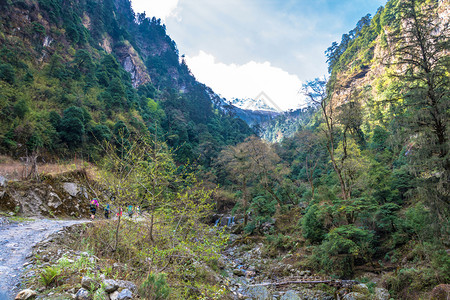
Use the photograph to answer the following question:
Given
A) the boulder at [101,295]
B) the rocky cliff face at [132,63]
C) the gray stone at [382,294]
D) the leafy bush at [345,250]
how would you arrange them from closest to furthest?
the boulder at [101,295], the gray stone at [382,294], the leafy bush at [345,250], the rocky cliff face at [132,63]

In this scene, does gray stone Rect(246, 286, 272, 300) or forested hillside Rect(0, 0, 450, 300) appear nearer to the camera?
forested hillside Rect(0, 0, 450, 300)

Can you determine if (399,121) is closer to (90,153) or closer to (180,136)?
(90,153)

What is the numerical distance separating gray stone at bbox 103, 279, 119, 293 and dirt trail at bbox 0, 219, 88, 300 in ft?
4.55

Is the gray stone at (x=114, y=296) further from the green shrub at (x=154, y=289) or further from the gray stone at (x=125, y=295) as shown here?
the green shrub at (x=154, y=289)

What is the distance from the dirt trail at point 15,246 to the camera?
3697 millimetres

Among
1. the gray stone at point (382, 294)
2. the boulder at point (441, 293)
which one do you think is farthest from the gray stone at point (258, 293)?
the boulder at point (441, 293)

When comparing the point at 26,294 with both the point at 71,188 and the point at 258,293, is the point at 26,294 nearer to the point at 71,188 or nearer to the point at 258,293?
the point at 258,293

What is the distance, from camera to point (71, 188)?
10.8 m

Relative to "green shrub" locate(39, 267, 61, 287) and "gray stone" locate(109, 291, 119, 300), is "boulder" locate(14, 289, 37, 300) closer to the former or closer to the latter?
"green shrub" locate(39, 267, 61, 287)

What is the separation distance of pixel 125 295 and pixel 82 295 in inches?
25.2

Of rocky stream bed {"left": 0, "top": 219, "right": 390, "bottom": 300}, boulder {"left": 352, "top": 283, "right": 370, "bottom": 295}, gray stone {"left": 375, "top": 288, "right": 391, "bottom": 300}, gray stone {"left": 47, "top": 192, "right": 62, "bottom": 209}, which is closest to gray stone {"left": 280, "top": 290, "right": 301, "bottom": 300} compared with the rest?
rocky stream bed {"left": 0, "top": 219, "right": 390, "bottom": 300}

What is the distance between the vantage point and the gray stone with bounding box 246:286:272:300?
825 centimetres

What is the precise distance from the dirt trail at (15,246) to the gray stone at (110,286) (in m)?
1.39

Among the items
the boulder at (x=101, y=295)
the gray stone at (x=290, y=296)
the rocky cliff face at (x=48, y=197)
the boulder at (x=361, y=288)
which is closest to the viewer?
the boulder at (x=101, y=295)
